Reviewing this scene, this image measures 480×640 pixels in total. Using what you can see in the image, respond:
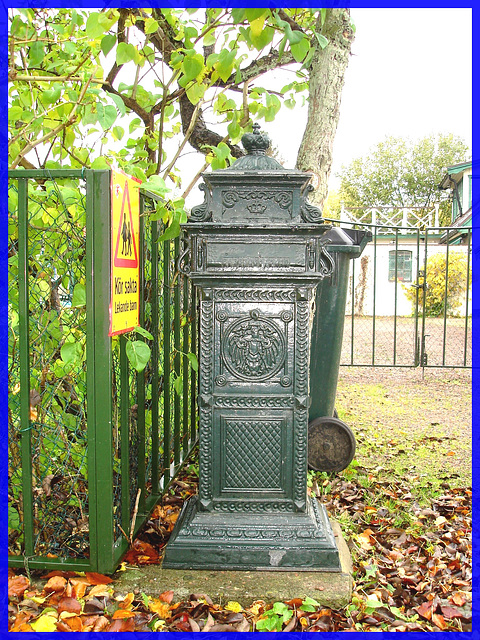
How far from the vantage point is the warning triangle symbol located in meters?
2.67

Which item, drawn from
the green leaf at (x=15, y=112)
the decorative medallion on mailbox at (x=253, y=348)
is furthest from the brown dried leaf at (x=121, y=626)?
the green leaf at (x=15, y=112)

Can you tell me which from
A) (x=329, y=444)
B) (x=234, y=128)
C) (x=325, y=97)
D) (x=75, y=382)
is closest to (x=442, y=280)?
(x=325, y=97)

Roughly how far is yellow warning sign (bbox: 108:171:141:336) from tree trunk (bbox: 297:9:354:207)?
209cm

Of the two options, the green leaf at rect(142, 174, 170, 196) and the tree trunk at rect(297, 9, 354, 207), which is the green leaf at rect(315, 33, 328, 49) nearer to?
the green leaf at rect(142, 174, 170, 196)

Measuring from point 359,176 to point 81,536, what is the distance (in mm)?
38060

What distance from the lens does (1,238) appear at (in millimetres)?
2668

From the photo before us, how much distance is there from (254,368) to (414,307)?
1631 cm

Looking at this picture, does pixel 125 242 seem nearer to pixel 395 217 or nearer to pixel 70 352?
pixel 70 352

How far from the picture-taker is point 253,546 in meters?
2.86

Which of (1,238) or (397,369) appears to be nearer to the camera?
(1,238)

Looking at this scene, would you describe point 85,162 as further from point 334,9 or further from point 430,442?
point 430,442

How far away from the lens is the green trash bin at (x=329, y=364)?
173 inches

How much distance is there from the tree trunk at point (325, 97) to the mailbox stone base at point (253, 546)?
2841 millimetres

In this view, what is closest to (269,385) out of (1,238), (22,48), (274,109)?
(1,238)
